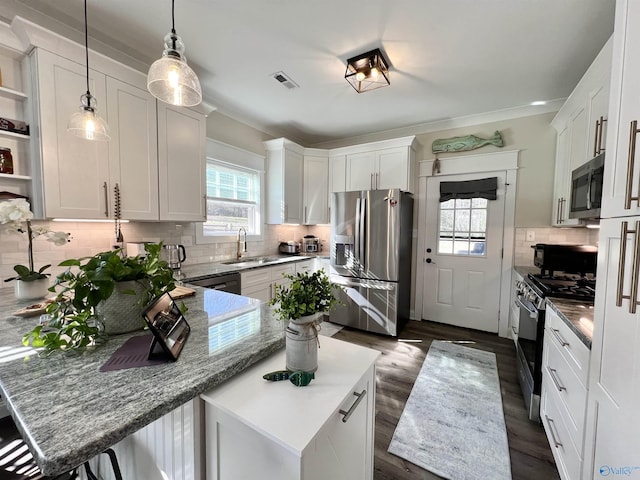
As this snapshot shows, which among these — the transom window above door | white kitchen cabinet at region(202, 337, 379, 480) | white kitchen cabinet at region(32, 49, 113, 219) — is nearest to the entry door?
the transom window above door

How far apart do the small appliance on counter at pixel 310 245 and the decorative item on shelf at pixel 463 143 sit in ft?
6.94

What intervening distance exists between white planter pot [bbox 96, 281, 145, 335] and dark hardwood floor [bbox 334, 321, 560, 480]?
149 centimetres

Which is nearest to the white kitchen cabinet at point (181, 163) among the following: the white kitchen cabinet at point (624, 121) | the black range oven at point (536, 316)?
the white kitchen cabinet at point (624, 121)

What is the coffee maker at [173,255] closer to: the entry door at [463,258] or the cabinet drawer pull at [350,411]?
the cabinet drawer pull at [350,411]

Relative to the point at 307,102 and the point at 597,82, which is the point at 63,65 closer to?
the point at 307,102

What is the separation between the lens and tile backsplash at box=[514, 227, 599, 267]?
9.24 feet

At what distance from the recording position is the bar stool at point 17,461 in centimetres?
93

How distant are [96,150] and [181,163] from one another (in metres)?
0.64

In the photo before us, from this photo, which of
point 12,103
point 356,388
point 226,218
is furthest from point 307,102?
point 356,388

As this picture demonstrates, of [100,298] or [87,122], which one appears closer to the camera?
[100,298]

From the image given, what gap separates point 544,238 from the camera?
304cm

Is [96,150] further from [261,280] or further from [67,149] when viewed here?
[261,280]

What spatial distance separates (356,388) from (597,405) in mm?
998

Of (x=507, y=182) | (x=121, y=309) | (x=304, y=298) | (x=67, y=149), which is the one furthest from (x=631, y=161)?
(x=67, y=149)
